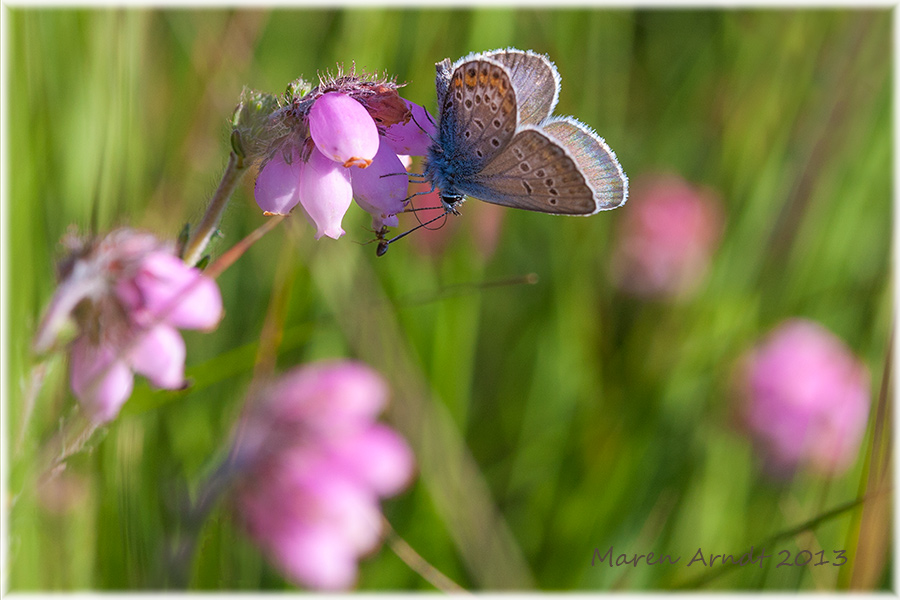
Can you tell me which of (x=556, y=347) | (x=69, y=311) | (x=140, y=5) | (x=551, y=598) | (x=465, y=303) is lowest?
(x=551, y=598)

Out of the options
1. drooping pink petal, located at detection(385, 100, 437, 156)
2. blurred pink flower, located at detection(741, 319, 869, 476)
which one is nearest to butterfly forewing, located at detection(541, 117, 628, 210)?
drooping pink petal, located at detection(385, 100, 437, 156)

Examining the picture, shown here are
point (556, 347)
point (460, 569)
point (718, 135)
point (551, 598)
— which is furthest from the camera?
point (718, 135)

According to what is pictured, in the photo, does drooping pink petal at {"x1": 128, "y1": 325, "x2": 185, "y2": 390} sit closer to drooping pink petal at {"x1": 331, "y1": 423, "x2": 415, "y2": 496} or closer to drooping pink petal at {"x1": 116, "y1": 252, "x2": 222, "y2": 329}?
drooping pink petal at {"x1": 116, "y1": 252, "x2": 222, "y2": 329}

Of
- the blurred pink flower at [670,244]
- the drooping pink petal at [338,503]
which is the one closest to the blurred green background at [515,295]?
the blurred pink flower at [670,244]

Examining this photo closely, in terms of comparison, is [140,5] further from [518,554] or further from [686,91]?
[686,91]

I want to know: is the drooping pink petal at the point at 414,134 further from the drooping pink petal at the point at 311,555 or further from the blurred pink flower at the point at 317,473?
the drooping pink petal at the point at 311,555

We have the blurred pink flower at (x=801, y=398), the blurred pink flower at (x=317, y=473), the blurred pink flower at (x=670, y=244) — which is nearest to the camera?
the blurred pink flower at (x=317, y=473)

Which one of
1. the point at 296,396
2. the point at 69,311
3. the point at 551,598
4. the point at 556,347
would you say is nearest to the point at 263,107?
Result: the point at 69,311
